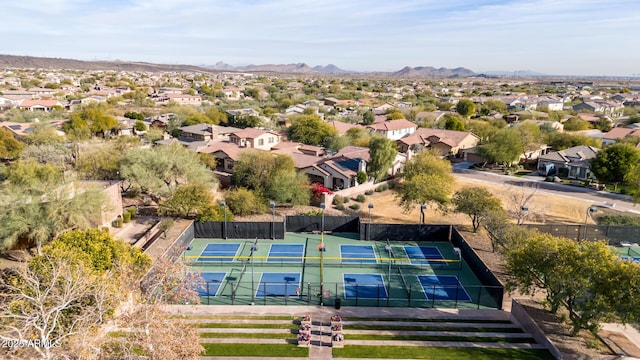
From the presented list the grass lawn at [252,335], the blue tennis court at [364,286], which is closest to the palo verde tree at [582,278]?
the blue tennis court at [364,286]

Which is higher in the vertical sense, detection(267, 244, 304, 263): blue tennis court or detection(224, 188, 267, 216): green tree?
detection(224, 188, 267, 216): green tree

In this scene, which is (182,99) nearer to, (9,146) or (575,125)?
(9,146)

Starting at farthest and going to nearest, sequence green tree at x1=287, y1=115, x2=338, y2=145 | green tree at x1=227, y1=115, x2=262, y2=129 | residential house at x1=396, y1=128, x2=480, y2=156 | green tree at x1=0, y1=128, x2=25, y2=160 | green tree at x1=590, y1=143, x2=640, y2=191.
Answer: green tree at x1=227, y1=115, x2=262, y2=129 → residential house at x1=396, y1=128, x2=480, y2=156 → green tree at x1=287, y1=115, x2=338, y2=145 → green tree at x1=0, y1=128, x2=25, y2=160 → green tree at x1=590, y1=143, x2=640, y2=191

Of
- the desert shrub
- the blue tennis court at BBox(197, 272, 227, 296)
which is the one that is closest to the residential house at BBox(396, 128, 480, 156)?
the desert shrub

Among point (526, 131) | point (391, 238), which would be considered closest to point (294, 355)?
point (391, 238)

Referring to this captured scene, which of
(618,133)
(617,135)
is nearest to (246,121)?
(617,135)

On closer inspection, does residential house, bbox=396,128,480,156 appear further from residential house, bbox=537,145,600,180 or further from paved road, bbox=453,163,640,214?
residential house, bbox=537,145,600,180
